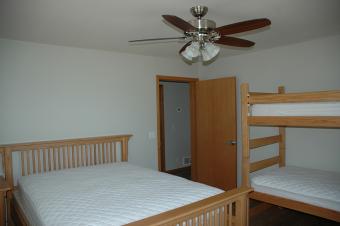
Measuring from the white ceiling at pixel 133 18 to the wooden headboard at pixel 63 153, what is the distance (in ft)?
4.08

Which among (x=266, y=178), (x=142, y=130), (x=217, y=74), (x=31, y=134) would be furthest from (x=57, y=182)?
(x=217, y=74)

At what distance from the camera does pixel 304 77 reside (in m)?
3.37

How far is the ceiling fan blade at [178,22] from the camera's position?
1664 mm

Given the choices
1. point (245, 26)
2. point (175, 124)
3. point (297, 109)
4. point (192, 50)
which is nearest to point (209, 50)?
point (192, 50)

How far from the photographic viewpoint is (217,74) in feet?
14.6

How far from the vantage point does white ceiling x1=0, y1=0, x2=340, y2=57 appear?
2021 millimetres

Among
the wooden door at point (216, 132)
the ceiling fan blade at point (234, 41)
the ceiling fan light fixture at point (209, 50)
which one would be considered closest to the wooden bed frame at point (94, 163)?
the wooden door at point (216, 132)

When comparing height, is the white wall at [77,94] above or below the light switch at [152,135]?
above

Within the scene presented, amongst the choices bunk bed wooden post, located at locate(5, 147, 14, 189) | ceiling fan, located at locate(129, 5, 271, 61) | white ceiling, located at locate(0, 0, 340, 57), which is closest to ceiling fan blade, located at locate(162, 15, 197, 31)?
ceiling fan, located at locate(129, 5, 271, 61)

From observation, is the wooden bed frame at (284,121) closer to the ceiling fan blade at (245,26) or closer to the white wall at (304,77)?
the white wall at (304,77)

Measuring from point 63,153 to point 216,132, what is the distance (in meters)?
2.37

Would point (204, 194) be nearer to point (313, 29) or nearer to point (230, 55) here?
point (313, 29)

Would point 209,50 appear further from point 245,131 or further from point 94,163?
point 94,163

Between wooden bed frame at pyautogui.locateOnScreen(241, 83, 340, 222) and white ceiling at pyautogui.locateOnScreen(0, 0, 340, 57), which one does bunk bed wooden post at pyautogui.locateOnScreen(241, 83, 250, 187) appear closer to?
wooden bed frame at pyautogui.locateOnScreen(241, 83, 340, 222)
